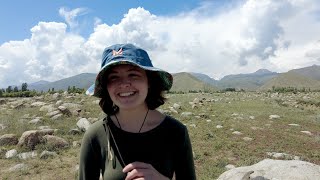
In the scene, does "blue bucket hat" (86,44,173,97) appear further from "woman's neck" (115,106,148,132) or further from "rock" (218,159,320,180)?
"rock" (218,159,320,180)

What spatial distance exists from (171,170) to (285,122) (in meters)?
17.9

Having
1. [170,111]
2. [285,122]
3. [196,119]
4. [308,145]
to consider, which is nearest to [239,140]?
[308,145]

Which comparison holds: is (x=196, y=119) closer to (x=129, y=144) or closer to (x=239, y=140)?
(x=239, y=140)

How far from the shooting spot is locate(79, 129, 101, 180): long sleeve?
9.57 feet

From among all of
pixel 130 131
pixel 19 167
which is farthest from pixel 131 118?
pixel 19 167

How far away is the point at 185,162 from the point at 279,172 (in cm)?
444

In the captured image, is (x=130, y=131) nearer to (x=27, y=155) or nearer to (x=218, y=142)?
(x=27, y=155)

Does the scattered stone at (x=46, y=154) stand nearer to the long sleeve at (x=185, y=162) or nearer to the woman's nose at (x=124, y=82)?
the long sleeve at (x=185, y=162)

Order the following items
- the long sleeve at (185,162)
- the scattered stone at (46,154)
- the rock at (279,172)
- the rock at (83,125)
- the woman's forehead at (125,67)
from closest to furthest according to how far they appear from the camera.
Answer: the woman's forehead at (125,67)
the long sleeve at (185,162)
the rock at (279,172)
the scattered stone at (46,154)
the rock at (83,125)

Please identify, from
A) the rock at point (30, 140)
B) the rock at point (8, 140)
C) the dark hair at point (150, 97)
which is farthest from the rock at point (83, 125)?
the dark hair at point (150, 97)

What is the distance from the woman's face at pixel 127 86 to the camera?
285cm

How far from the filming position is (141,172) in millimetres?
Result: 2545

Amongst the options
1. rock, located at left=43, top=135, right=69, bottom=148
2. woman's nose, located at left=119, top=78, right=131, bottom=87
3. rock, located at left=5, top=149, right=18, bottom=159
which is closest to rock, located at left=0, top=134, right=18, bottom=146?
rock, located at left=5, top=149, right=18, bottom=159

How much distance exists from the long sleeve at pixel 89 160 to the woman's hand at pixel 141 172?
0.41m
